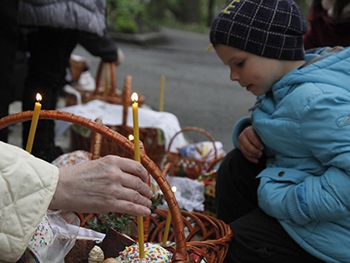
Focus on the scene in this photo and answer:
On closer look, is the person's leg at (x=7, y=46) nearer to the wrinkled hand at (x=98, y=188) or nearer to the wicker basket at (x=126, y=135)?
the wicker basket at (x=126, y=135)

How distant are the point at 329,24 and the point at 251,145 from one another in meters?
0.83

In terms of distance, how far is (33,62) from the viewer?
2555 millimetres

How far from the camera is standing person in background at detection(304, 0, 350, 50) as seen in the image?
228 centimetres

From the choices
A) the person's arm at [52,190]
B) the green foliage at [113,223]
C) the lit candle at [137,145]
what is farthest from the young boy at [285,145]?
the person's arm at [52,190]

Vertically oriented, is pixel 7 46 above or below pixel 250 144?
above

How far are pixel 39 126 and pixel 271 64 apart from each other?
1185 mm

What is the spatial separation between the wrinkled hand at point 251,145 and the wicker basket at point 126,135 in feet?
2.96

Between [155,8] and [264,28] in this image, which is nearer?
[264,28]

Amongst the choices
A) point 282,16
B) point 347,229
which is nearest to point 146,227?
point 347,229

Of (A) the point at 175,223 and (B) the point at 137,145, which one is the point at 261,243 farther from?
(B) the point at 137,145

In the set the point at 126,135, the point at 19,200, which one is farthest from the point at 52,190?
the point at 126,135

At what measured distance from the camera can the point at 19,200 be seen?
3.36 ft

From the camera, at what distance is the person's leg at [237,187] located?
6.25 ft

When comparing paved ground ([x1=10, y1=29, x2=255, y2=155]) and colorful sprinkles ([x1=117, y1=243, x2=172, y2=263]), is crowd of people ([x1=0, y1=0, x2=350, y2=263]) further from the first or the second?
paved ground ([x1=10, y1=29, x2=255, y2=155])
